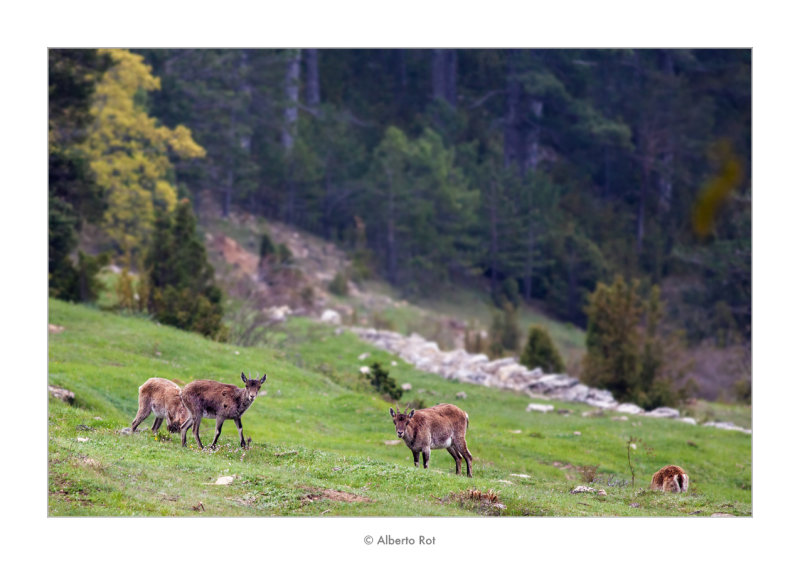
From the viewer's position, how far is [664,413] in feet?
104

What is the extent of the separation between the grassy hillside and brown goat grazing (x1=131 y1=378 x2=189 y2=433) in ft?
1.16

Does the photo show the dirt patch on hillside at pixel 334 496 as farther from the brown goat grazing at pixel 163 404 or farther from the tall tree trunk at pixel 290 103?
the tall tree trunk at pixel 290 103

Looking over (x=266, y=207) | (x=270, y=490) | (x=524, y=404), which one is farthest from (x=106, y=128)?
(x=270, y=490)

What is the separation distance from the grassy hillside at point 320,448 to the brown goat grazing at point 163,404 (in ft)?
1.16

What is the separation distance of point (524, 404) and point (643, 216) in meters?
38.4

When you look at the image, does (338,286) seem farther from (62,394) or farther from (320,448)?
(62,394)

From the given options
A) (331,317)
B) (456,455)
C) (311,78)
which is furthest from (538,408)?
(311,78)

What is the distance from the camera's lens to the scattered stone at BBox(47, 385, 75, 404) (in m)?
18.3

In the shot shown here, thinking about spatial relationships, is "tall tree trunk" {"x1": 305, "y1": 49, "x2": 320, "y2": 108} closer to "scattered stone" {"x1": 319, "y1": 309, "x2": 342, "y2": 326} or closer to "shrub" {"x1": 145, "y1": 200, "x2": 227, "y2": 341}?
"scattered stone" {"x1": 319, "y1": 309, "x2": 342, "y2": 326}

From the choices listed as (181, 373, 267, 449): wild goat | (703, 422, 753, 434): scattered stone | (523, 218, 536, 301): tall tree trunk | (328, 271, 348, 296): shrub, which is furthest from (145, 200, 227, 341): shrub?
(523, 218, 536, 301): tall tree trunk

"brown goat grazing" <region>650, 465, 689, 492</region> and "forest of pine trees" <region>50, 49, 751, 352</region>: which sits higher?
"forest of pine trees" <region>50, 49, 751, 352</region>

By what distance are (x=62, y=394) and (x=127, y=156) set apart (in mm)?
28384

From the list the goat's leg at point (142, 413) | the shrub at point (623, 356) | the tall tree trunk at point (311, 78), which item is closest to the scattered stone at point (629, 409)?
the shrub at point (623, 356)

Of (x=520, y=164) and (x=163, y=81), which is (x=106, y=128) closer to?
(x=163, y=81)
